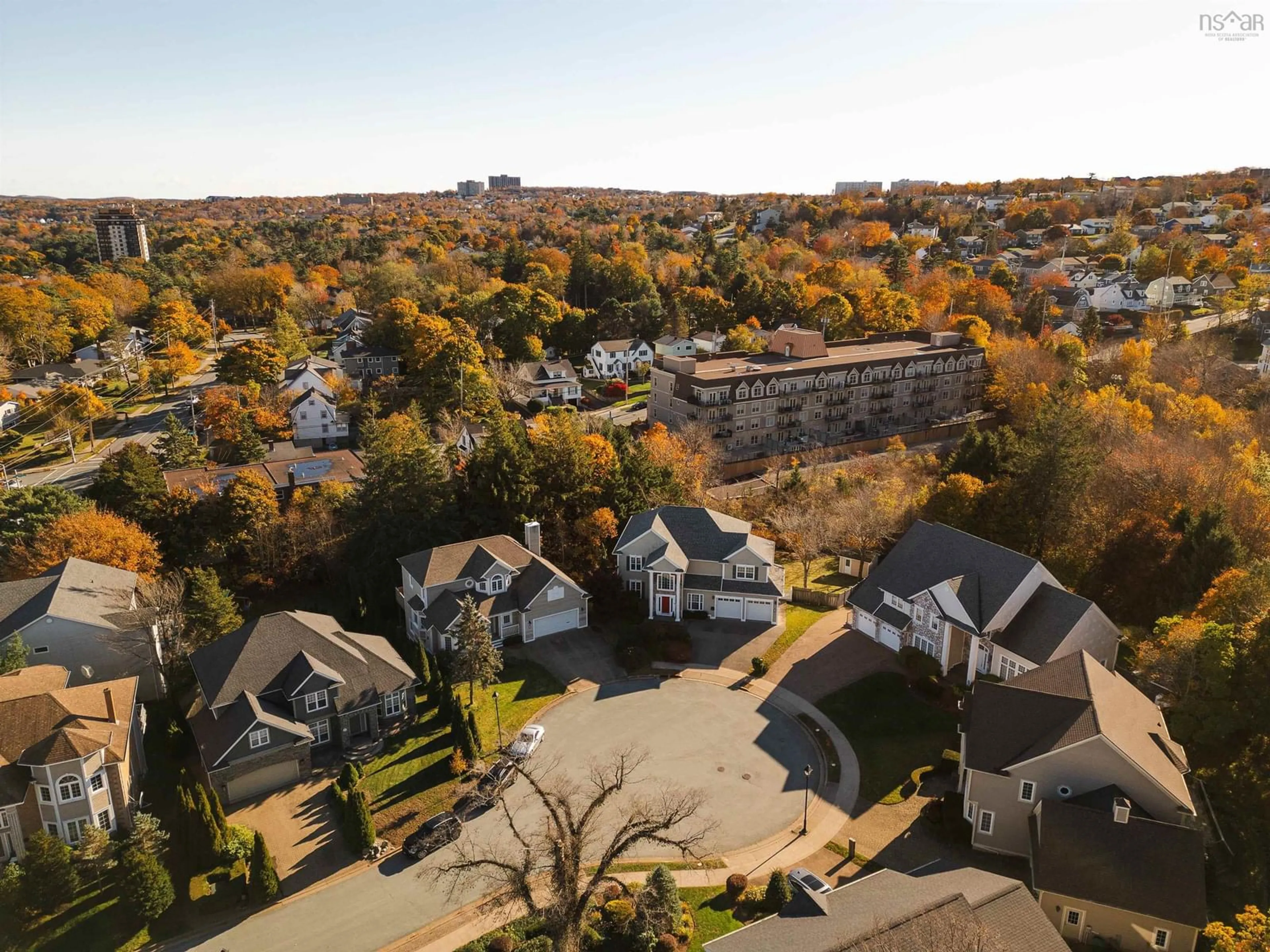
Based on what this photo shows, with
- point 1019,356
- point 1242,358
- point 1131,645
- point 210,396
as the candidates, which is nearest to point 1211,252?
point 1242,358

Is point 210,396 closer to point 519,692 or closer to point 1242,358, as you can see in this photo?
point 519,692

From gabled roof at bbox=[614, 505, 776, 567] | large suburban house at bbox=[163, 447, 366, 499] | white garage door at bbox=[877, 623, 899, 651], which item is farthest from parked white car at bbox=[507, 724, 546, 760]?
large suburban house at bbox=[163, 447, 366, 499]

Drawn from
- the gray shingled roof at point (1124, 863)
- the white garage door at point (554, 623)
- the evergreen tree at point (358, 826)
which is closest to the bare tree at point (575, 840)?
the evergreen tree at point (358, 826)

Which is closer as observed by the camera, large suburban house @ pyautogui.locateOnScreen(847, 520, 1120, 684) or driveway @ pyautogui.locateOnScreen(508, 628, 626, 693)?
large suburban house @ pyautogui.locateOnScreen(847, 520, 1120, 684)

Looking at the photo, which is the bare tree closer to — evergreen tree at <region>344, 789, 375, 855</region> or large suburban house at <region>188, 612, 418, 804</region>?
evergreen tree at <region>344, 789, 375, 855</region>

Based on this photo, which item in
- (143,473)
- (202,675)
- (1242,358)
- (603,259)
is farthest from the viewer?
(603,259)

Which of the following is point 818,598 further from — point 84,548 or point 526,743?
point 84,548

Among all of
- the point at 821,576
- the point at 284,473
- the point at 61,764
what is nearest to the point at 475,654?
the point at 61,764
